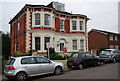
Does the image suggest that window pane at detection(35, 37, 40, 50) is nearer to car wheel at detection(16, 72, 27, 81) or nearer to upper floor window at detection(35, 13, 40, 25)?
upper floor window at detection(35, 13, 40, 25)

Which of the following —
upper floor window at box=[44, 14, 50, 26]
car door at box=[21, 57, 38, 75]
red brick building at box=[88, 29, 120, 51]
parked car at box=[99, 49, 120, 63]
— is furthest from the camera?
red brick building at box=[88, 29, 120, 51]

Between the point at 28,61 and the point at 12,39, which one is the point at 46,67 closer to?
the point at 28,61

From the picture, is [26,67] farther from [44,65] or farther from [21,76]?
[44,65]

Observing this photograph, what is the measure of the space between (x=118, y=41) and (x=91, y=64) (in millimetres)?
34224

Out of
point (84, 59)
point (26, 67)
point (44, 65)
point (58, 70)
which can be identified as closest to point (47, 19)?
point (84, 59)

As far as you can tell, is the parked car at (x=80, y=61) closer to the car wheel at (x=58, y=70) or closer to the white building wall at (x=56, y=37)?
the car wheel at (x=58, y=70)

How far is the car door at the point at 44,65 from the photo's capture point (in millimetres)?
10271

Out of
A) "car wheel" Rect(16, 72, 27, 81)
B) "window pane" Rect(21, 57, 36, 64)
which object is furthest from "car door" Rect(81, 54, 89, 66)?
"car wheel" Rect(16, 72, 27, 81)

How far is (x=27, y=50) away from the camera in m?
21.8

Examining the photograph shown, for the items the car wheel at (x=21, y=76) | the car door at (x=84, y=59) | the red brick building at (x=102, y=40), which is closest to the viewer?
the car wheel at (x=21, y=76)

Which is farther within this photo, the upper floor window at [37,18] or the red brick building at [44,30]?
the upper floor window at [37,18]

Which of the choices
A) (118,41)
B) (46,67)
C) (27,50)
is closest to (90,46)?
(118,41)

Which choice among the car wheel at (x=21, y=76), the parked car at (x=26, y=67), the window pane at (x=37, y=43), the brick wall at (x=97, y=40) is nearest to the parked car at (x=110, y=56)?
the parked car at (x=26, y=67)

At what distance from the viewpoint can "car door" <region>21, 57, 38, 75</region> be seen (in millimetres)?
9641
